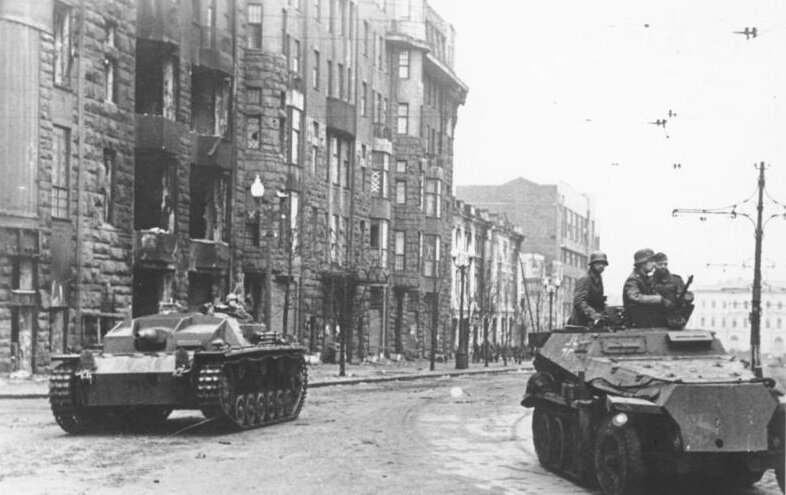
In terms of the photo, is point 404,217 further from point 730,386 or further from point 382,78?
point 730,386

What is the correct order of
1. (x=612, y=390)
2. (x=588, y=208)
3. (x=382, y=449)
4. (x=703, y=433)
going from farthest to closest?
1. (x=588, y=208)
2. (x=382, y=449)
3. (x=612, y=390)
4. (x=703, y=433)

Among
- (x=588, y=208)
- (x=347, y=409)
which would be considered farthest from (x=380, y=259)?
(x=588, y=208)

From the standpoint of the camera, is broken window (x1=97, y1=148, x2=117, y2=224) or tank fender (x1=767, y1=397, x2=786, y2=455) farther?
broken window (x1=97, y1=148, x2=117, y2=224)

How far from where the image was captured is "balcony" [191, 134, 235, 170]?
38562 millimetres

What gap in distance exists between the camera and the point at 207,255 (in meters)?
38.9

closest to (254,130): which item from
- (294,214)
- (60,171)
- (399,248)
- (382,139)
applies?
(294,214)

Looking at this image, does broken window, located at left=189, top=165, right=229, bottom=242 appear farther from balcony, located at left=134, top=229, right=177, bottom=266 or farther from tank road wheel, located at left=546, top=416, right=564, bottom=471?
tank road wheel, located at left=546, top=416, right=564, bottom=471

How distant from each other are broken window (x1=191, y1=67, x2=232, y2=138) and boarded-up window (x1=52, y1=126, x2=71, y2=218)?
8601 millimetres

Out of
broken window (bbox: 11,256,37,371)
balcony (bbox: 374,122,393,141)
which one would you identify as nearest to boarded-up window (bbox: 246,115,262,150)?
balcony (bbox: 374,122,393,141)

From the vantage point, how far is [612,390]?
1305 cm

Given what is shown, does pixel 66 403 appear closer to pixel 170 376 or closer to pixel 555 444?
pixel 170 376

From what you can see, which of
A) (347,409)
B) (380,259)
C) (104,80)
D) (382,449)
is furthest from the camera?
(380,259)

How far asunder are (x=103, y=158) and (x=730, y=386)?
930 inches

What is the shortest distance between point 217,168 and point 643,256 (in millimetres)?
26466
